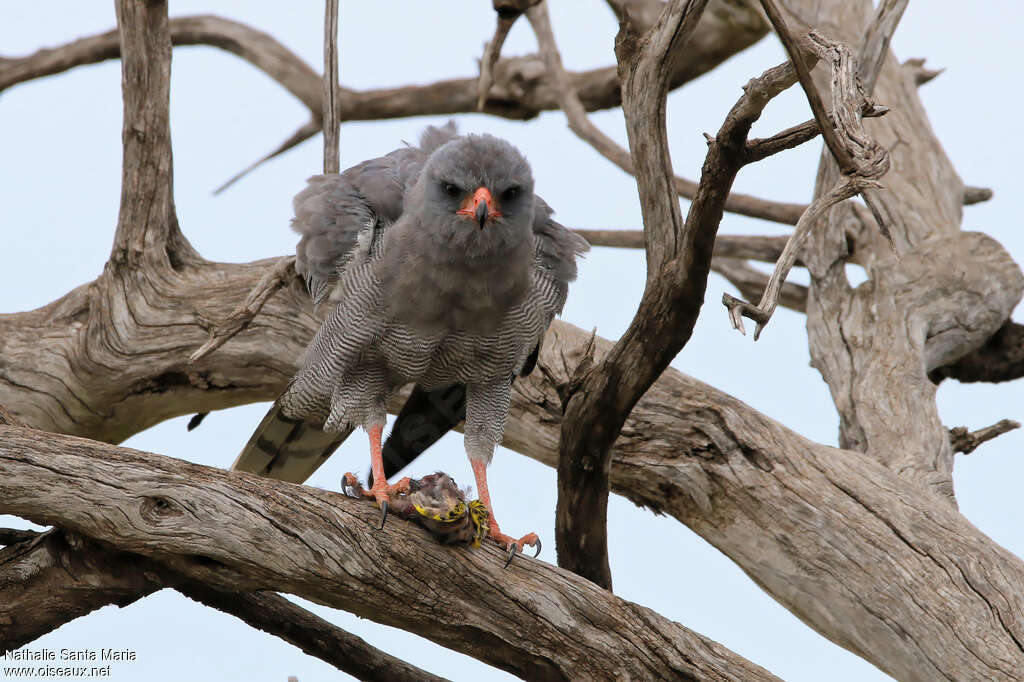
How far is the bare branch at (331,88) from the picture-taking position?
18.9ft

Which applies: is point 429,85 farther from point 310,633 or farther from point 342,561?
point 342,561

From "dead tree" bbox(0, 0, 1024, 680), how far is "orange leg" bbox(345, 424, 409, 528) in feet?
0.84

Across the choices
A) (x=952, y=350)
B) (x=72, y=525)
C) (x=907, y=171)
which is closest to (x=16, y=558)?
(x=72, y=525)

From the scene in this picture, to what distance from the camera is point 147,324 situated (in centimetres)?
586

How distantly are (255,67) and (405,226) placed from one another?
17.5 ft

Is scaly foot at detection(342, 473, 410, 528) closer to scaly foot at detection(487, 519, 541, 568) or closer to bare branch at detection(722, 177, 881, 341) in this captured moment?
scaly foot at detection(487, 519, 541, 568)

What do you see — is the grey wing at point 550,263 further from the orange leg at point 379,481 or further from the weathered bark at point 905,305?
A: the weathered bark at point 905,305

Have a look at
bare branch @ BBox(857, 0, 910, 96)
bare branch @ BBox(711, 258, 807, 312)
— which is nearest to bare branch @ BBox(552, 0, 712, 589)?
bare branch @ BBox(857, 0, 910, 96)

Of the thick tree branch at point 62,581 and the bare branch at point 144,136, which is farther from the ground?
the bare branch at point 144,136

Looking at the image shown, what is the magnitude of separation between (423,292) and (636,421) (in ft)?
5.04

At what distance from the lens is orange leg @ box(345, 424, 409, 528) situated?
4.36 meters

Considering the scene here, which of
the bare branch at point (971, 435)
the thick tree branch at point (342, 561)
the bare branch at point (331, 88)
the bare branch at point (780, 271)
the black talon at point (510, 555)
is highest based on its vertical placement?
the bare branch at point (331, 88)

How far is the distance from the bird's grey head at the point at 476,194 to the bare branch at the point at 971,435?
3.05 metres

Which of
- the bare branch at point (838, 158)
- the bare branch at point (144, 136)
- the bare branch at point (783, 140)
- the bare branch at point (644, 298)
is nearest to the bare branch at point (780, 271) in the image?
the bare branch at point (838, 158)
